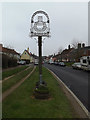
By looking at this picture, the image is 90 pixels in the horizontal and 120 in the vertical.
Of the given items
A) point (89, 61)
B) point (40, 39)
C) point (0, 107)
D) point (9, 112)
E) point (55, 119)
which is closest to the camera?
point (55, 119)

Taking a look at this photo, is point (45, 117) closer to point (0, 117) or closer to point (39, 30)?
point (0, 117)

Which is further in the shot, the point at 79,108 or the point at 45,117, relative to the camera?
the point at 79,108

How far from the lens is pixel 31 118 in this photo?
4402mm

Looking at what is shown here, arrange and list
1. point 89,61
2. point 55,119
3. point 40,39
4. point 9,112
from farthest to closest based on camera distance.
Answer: point 89,61
point 40,39
point 9,112
point 55,119

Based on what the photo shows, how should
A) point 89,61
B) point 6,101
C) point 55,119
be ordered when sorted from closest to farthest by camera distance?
point 55,119
point 6,101
point 89,61

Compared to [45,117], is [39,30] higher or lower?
higher

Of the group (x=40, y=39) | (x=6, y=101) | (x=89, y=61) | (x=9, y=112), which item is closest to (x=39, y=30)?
(x=40, y=39)

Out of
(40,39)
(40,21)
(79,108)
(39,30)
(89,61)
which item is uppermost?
(40,21)

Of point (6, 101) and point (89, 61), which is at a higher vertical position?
point (89, 61)

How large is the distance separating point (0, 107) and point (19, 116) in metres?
1.25

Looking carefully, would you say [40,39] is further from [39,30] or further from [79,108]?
[79,108]

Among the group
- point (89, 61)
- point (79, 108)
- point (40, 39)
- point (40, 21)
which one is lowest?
point (79, 108)

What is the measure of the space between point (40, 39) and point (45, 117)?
4.86 metres

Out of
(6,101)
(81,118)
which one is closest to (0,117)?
(6,101)
